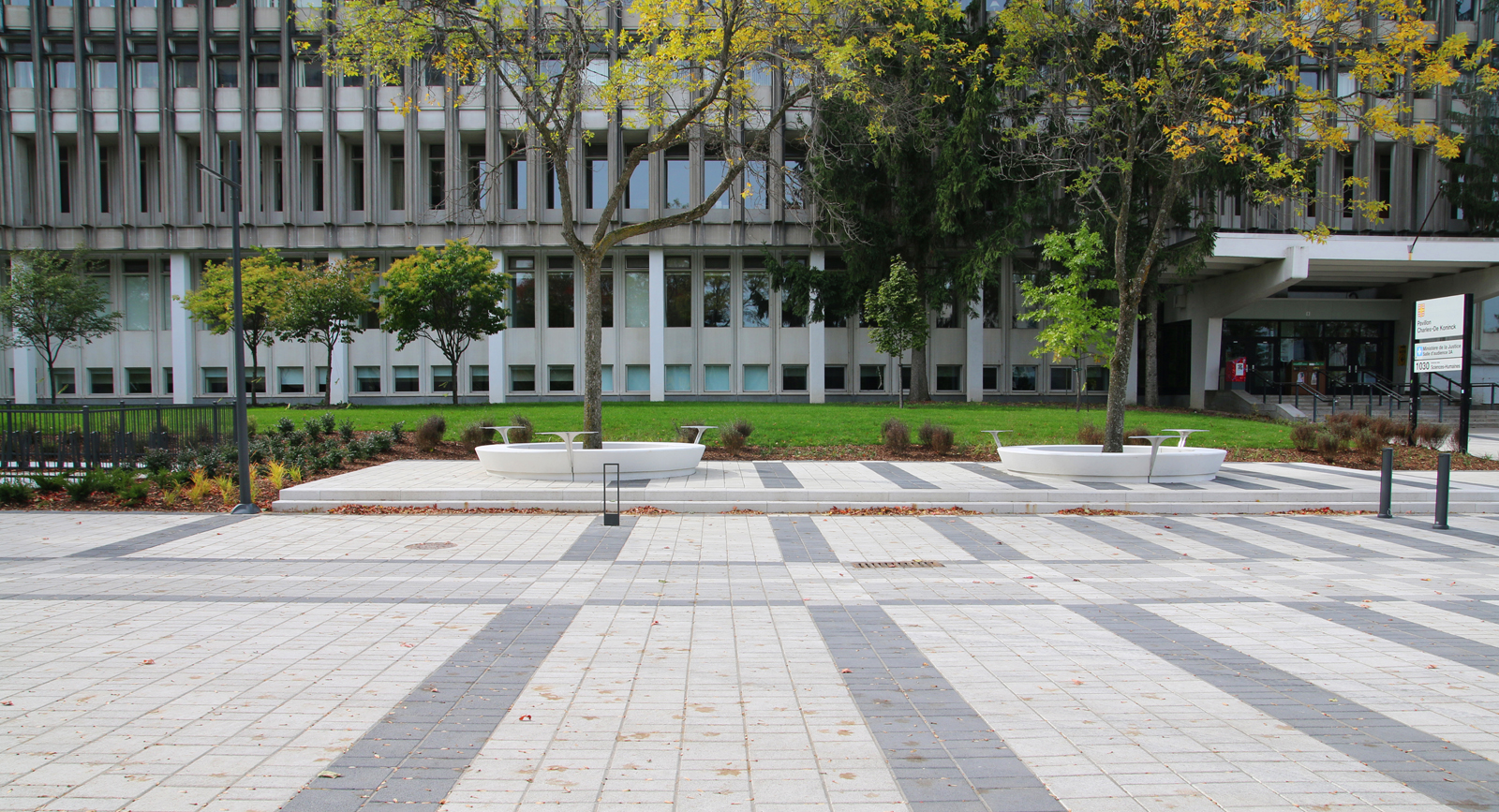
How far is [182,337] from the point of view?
1394 inches

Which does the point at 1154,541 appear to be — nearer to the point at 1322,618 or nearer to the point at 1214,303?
the point at 1322,618

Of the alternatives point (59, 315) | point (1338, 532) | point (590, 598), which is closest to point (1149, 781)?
point (590, 598)

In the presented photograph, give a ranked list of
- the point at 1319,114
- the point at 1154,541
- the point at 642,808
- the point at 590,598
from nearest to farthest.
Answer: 1. the point at 642,808
2. the point at 590,598
3. the point at 1154,541
4. the point at 1319,114

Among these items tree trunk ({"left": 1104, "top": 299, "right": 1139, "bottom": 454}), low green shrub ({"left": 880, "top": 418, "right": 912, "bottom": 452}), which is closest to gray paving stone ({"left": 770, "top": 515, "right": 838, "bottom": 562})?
tree trunk ({"left": 1104, "top": 299, "right": 1139, "bottom": 454})

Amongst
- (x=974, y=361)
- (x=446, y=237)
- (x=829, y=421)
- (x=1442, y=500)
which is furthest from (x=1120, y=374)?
(x=446, y=237)

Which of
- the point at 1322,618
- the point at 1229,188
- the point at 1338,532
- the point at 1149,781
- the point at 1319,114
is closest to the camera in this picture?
the point at 1149,781

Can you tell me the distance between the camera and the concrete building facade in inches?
1351

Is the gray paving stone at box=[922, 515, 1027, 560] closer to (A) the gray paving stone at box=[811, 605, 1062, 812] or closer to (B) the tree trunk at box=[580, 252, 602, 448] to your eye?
(A) the gray paving stone at box=[811, 605, 1062, 812]

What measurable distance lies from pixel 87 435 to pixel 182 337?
83.3 feet

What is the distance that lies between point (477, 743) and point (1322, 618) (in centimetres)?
638

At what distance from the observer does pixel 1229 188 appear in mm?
29969

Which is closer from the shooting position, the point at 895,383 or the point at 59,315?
the point at 59,315

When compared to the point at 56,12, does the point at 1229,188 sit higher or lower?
lower

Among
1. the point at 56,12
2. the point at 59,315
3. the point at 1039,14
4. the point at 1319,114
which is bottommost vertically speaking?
the point at 59,315
